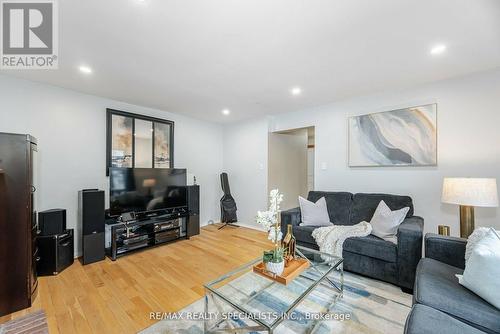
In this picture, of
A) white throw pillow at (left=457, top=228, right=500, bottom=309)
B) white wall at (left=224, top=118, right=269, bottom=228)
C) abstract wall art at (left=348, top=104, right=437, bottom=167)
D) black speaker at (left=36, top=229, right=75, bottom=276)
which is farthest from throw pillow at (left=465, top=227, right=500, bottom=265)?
black speaker at (left=36, top=229, right=75, bottom=276)

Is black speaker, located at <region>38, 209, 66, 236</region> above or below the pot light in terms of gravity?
below

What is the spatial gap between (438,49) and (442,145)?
1242 millimetres

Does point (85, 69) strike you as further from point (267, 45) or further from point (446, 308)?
point (446, 308)

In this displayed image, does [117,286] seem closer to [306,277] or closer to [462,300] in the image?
[306,277]

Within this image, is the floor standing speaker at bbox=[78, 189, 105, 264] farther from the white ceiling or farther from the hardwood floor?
the white ceiling

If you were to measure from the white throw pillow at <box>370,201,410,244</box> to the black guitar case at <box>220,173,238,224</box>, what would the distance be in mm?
2833

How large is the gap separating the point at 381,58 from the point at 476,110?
1.40 metres

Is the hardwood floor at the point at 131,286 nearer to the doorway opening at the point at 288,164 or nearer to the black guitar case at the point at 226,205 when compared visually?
the black guitar case at the point at 226,205

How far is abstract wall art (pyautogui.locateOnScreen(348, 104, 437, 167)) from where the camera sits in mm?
2756

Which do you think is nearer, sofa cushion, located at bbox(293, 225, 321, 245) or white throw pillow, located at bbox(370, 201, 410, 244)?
white throw pillow, located at bbox(370, 201, 410, 244)

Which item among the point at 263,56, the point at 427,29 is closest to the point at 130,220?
the point at 263,56

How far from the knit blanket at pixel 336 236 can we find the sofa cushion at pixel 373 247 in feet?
0.20

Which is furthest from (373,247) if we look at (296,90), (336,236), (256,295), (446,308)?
(296,90)

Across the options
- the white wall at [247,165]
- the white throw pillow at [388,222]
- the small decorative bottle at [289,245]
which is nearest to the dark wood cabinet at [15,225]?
the small decorative bottle at [289,245]
